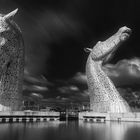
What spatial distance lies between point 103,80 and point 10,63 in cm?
1436

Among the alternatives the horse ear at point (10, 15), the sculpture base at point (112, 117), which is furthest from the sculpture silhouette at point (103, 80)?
the horse ear at point (10, 15)

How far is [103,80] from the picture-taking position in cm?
3988

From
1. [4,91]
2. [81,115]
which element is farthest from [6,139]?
[81,115]

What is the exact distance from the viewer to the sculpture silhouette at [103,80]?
126ft

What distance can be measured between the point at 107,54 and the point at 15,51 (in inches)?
562

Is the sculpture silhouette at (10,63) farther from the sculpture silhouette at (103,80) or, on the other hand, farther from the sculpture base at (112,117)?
the sculpture silhouette at (103,80)

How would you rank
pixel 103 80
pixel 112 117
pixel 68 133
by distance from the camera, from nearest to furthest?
1. pixel 68 133
2. pixel 112 117
3. pixel 103 80

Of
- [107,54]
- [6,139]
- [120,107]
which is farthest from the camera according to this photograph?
[107,54]

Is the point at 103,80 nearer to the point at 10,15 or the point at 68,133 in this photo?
the point at 10,15

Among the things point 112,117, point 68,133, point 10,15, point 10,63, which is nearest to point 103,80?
point 112,117

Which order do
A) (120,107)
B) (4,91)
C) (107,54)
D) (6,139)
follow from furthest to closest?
(107,54) → (120,107) → (4,91) → (6,139)

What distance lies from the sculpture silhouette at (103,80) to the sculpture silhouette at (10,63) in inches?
448

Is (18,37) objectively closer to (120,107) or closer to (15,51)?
(15,51)

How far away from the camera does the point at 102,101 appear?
39438mm
